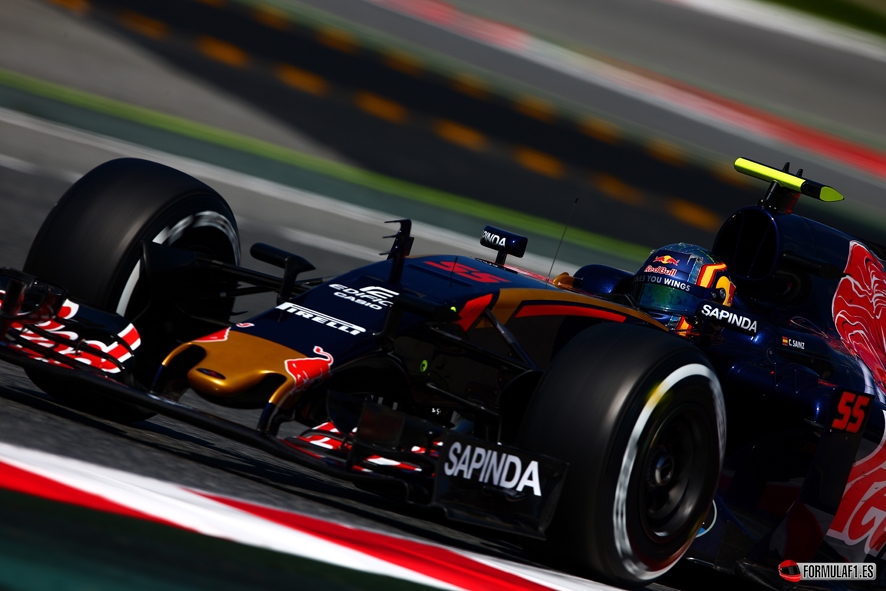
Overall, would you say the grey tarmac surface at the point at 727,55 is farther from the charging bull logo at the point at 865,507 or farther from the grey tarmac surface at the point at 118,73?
the charging bull logo at the point at 865,507

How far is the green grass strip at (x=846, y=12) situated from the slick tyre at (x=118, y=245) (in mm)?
15367

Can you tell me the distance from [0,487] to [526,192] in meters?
9.69

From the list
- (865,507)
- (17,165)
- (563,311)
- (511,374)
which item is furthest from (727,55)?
(511,374)

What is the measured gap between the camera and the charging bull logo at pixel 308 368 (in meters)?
4.13

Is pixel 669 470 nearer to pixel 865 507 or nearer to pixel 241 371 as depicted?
pixel 865 507

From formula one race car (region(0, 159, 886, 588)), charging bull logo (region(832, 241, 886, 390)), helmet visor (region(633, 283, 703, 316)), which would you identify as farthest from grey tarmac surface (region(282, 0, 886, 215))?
helmet visor (region(633, 283, 703, 316))

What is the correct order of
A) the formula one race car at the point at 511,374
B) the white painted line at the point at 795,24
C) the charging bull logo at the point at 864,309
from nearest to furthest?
the formula one race car at the point at 511,374
the charging bull logo at the point at 864,309
the white painted line at the point at 795,24

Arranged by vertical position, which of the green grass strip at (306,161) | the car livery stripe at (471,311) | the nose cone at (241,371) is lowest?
the nose cone at (241,371)

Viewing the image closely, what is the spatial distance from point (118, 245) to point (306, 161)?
6.73 meters

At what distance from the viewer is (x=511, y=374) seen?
480 centimetres

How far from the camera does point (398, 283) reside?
4.80 m

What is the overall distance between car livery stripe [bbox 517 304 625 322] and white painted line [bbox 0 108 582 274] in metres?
4.91

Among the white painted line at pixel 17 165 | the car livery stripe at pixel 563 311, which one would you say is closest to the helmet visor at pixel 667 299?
the car livery stripe at pixel 563 311

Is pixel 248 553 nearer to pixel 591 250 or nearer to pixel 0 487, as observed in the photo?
pixel 0 487
